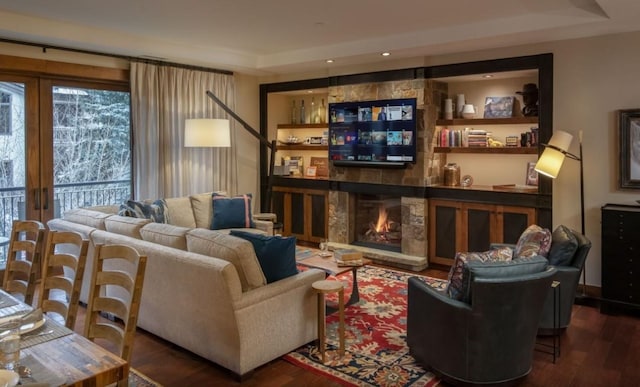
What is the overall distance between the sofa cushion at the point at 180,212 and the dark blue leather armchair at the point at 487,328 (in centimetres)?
339

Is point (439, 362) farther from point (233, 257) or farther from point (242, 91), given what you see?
point (242, 91)

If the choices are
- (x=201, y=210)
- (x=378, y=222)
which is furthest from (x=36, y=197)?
(x=378, y=222)

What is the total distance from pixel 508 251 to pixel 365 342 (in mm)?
1266

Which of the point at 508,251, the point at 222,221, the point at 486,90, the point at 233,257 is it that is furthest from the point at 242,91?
the point at 508,251

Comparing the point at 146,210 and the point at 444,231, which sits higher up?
the point at 146,210

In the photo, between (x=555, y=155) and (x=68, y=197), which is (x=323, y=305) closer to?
(x=555, y=155)

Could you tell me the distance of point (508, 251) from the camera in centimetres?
319

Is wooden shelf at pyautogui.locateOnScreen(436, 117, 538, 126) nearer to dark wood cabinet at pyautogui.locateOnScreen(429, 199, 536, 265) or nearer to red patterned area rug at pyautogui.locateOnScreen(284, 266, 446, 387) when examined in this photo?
dark wood cabinet at pyautogui.locateOnScreen(429, 199, 536, 265)

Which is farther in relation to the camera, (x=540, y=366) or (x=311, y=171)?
(x=311, y=171)

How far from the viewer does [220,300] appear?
2979 mm

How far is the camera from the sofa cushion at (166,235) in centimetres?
348

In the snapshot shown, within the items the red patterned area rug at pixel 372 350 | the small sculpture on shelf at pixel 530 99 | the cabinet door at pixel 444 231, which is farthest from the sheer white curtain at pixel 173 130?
the small sculpture on shelf at pixel 530 99

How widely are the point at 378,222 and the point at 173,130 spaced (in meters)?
3.01

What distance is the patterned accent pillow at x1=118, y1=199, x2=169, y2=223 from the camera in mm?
4797
